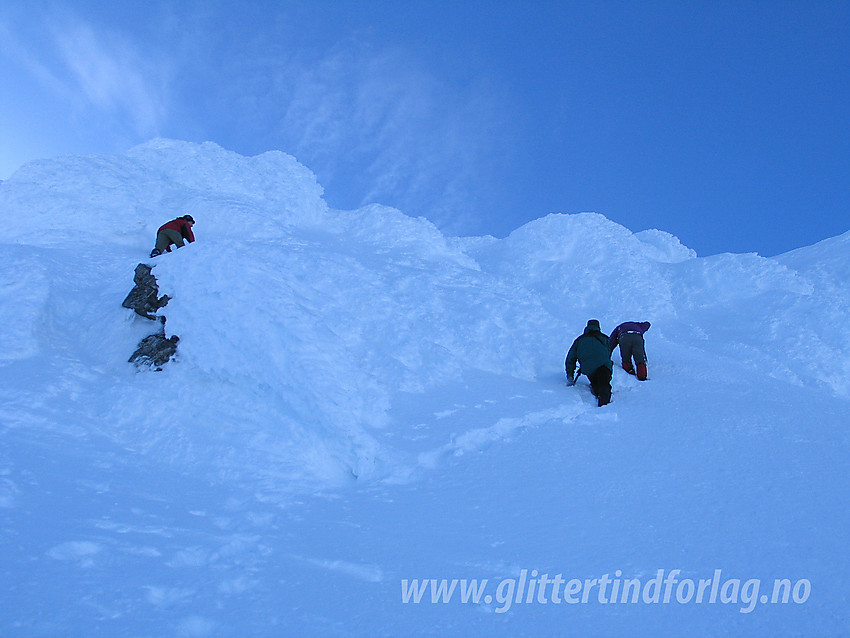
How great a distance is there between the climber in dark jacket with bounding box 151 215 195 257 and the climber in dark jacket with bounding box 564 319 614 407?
8.43 metres

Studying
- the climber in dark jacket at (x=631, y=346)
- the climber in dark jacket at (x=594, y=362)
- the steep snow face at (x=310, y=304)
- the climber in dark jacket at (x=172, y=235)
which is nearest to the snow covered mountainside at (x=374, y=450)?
the steep snow face at (x=310, y=304)

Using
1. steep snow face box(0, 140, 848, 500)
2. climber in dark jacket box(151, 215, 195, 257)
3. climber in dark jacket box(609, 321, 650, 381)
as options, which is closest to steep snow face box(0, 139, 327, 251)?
steep snow face box(0, 140, 848, 500)

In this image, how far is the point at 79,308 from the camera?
8844 millimetres

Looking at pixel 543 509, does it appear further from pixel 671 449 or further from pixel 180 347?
pixel 180 347

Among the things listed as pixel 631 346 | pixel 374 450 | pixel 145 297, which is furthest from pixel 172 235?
pixel 631 346

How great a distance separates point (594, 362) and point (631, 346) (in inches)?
68.9

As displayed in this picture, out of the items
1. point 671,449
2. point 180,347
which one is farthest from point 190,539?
point 671,449

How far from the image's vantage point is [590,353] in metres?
8.19

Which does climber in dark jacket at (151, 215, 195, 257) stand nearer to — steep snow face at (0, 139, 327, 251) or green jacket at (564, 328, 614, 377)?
steep snow face at (0, 139, 327, 251)

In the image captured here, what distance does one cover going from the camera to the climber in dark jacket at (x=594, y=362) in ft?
25.7

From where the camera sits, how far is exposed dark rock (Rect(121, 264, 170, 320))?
27.2ft

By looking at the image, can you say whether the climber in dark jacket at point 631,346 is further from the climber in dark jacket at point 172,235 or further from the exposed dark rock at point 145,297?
the climber in dark jacket at point 172,235

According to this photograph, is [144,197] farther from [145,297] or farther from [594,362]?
[594,362]

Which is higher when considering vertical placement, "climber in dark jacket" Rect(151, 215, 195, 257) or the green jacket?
"climber in dark jacket" Rect(151, 215, 195, 257)
